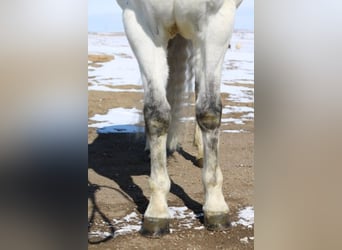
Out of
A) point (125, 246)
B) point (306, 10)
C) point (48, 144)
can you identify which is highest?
point (306, 10)

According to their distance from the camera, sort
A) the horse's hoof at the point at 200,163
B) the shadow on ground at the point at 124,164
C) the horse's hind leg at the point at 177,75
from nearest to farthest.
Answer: the shadow on ground at the point at 124,164 < the horse's hind leg at the point at 177,75 < the horse's hoof at the point at 200,163

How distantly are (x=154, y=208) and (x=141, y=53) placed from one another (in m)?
0.85

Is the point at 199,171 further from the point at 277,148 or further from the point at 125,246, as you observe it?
the point at 277,148

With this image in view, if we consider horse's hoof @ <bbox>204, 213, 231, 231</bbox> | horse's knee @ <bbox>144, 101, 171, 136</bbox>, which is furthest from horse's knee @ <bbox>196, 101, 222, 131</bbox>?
horse's hoof @ <bbox>204, 213, 231, 231</bbox>

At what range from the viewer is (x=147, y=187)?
3342mm

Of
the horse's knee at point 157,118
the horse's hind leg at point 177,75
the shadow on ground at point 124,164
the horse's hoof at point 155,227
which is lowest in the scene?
the horse's hoof at point 155,227

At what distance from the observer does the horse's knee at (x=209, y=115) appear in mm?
2605

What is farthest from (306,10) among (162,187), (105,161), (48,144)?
(105,161)

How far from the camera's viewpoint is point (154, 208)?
2570 mm

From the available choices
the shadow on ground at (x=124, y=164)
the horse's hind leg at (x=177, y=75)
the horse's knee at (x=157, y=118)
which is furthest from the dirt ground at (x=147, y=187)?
the horse's knee at (x=157, y=118)

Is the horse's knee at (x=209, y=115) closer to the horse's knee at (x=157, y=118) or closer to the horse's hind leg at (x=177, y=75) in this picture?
the horse's knee at (x=157, y=118)

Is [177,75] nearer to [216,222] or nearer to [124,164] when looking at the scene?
[124,164]

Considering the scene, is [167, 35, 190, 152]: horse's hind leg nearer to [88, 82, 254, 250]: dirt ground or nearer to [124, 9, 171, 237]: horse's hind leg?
A: [88, 82, 254, 250]: dirt ground

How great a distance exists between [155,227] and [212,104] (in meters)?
0.75
